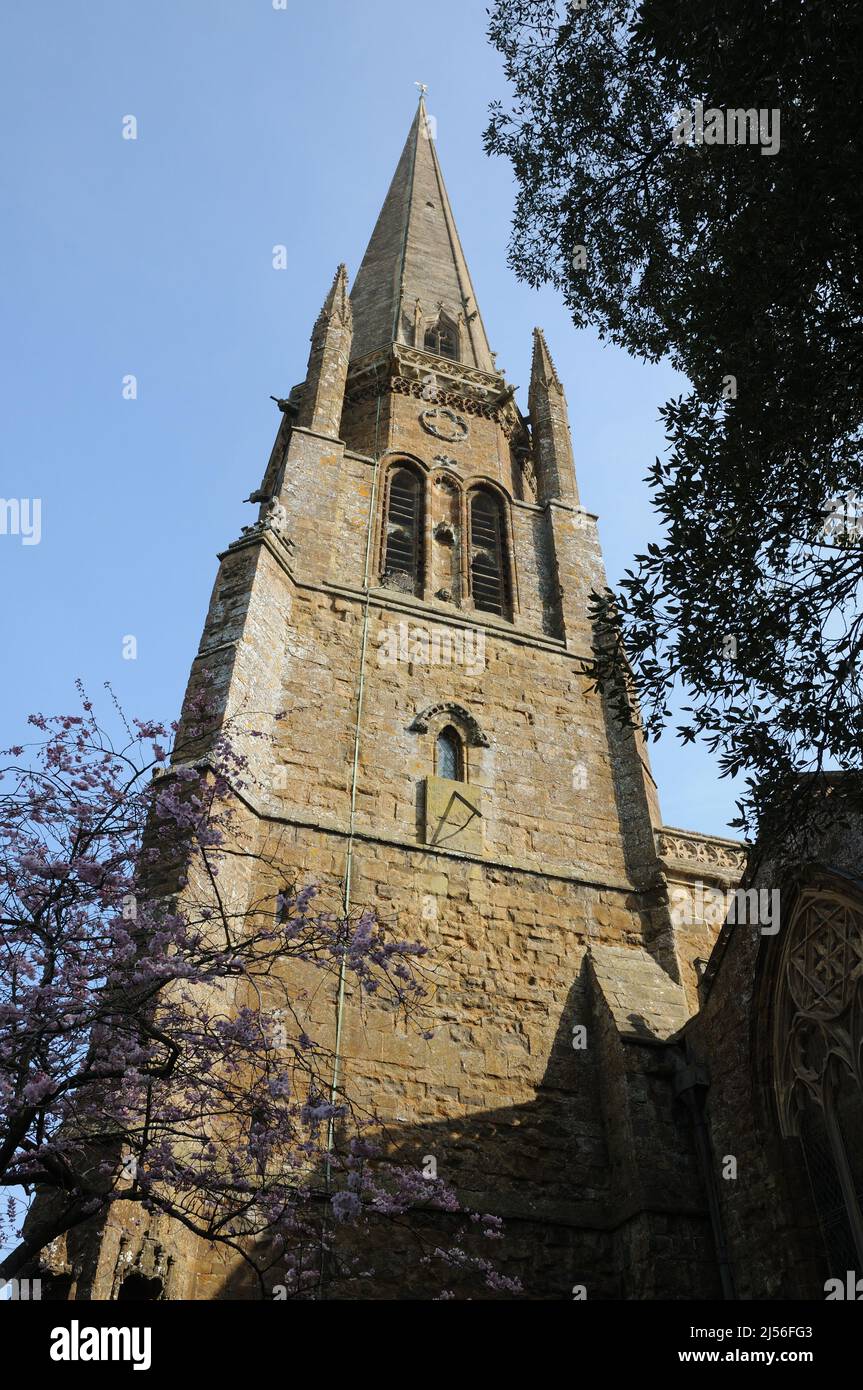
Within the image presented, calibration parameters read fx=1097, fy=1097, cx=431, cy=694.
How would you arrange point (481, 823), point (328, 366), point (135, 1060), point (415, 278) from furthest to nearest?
point (415, 278), point (328, 366), point (481, 823), point (135, 1060)

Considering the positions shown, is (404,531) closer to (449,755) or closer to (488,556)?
(488,556)

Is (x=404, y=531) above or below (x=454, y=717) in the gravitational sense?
above

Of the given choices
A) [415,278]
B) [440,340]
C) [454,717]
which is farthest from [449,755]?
[415,278]

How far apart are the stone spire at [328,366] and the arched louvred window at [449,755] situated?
22.2 ft

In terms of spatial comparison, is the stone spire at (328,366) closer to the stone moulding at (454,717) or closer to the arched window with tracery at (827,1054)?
the stone moulding at (454,717)

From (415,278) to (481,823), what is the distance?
18.9 meters

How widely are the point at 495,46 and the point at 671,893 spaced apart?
370 inches

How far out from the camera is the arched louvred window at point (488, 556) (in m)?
18.0

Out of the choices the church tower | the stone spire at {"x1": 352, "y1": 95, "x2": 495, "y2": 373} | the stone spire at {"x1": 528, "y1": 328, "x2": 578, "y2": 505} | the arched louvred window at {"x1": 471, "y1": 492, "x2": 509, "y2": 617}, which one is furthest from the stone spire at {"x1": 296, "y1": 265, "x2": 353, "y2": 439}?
the stone spire at {"x1": 528, "y1": 328, "x2": 578, "y2": 505}

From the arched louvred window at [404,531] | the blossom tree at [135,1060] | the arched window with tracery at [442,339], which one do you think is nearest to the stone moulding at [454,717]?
the arched louvred window at [404,531]

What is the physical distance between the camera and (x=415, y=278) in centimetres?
2805

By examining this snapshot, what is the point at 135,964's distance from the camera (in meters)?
6.89
